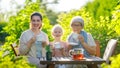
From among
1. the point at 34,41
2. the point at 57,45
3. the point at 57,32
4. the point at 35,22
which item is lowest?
the point at 57,45

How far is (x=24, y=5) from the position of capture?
10.6m

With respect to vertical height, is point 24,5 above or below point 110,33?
above

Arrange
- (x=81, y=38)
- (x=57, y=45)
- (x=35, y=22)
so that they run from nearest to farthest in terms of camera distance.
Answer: (x=81, y=38) → (x=35, y=22) → (x=57, y=45)

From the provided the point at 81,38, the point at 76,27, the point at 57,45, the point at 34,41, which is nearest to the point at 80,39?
the point at 81,38

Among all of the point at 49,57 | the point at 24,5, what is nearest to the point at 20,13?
the point at 24,5

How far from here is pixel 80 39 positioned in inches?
285

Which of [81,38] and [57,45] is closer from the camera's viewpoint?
[81,38]

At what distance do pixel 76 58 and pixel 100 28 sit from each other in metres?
4.69

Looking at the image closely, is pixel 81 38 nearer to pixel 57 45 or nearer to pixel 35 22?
pixel 57 45

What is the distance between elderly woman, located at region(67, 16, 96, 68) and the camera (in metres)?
7.26

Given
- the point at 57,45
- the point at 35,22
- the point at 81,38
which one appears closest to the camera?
the point at 81,38

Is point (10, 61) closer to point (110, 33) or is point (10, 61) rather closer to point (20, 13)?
point (20, 13)

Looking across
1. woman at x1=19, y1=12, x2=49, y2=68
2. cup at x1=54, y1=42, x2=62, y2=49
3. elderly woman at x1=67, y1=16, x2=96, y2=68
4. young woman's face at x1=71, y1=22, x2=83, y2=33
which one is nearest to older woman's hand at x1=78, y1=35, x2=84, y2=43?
elderly woman at x1=67, y1=16, x2=96, y2=68

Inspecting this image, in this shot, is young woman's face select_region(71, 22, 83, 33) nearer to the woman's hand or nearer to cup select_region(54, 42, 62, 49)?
the woman's hand
